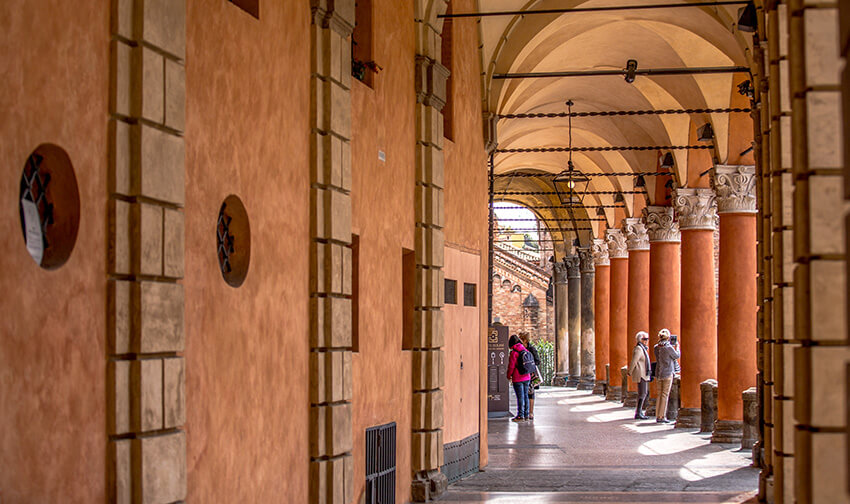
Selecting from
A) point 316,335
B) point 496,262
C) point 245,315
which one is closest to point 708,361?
point 316,335

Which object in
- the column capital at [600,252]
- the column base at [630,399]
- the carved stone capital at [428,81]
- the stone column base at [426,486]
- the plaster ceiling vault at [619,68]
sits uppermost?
the plaster ceiling vault at [619,68]

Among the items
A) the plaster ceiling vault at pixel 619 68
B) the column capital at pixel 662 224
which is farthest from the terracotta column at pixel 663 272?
the plaster ceiling vault at pixel 619 68

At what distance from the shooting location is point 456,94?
13031 mm

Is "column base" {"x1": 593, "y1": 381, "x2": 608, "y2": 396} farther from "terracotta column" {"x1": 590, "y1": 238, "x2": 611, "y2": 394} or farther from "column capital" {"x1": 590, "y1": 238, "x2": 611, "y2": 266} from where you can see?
"column capital" {"x1": 590, "y1": 238, "x2": 611, "y2": 266}

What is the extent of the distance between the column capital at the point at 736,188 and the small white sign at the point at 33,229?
13741 millimetres

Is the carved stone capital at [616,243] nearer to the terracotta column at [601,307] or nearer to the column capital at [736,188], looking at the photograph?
the terracotta column at [601,307]

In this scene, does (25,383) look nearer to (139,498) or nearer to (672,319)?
(139,498)

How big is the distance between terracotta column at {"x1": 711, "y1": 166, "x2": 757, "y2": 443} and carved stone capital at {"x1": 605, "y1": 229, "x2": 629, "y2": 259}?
42.8 feet

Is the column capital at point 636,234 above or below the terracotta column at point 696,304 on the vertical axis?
above

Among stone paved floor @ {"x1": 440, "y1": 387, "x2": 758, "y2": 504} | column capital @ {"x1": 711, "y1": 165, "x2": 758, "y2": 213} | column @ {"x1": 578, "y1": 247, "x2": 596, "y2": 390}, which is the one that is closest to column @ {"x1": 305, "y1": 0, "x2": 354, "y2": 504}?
stone paved floor @ {"x1": 440, "y1": 387, "x2": 758, "y2": 504}

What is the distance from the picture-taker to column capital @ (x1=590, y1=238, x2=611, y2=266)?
33469 millimetres

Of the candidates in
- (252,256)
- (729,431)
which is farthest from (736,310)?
(252,256)

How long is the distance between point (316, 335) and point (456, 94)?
5852 mm

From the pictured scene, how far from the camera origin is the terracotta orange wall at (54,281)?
427 cm
